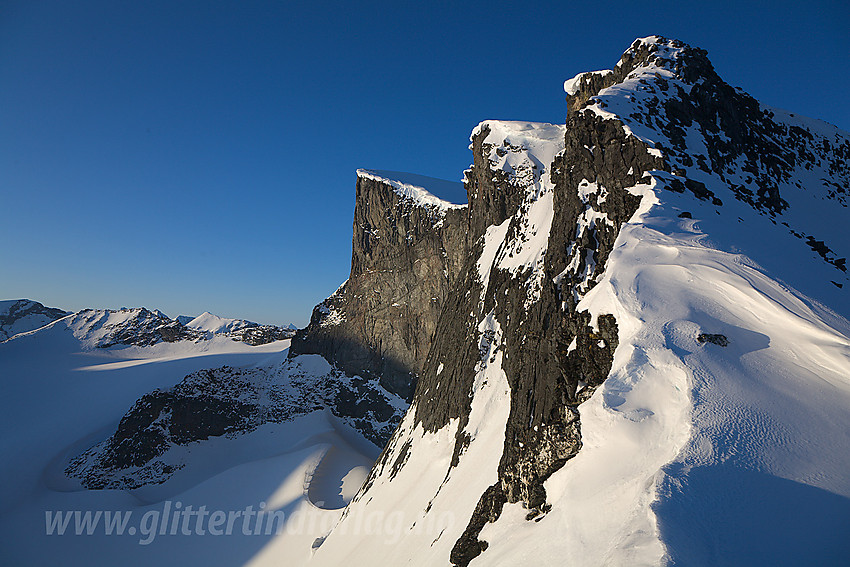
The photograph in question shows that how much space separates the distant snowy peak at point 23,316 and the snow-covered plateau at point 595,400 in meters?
74.5

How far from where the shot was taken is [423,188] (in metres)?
52.4

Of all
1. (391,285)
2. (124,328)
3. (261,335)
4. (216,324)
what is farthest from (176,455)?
(216,324)

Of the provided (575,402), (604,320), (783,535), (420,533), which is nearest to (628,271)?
(604,320)

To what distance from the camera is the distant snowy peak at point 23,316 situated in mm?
99000

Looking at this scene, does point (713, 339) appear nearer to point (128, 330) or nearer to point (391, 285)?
point (391, 285)

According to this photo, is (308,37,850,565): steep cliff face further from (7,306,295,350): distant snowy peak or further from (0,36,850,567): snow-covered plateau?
(7,306,295,350): distant snowy peak

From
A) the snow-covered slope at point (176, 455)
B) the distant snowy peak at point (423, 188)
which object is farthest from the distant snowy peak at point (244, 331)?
the distant snowy peak at point (423, 188)

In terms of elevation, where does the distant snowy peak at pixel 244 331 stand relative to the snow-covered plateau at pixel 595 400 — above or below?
below

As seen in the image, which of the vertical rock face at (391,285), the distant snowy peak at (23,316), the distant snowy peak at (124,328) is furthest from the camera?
Answer: the distant snowy peak at (23,316)

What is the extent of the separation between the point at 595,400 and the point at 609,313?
1.79m

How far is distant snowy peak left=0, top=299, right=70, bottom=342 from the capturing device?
9900 cm

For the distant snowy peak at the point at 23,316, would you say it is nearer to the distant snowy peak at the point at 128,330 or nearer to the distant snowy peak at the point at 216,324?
the distant snowy peak at the point at 128,330

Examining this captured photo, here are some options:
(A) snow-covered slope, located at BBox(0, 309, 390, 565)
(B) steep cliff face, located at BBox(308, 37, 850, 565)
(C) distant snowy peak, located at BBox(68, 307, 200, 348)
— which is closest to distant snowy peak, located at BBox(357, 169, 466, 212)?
(A) snow-covered slope, located at BBox(0, 309, 390, 565)

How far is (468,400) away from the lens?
16.3m
